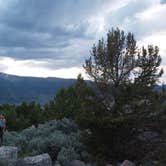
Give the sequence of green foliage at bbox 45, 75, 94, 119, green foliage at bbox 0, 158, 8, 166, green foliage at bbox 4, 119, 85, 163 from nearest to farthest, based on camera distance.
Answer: green foliage at bbox 0, 158, 8, 166 < green foliage at bbox 4, 119, 85, 163 < green foliage at bbox 45, 75, 94, 119

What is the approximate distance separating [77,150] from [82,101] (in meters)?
2.38

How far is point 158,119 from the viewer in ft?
86.3

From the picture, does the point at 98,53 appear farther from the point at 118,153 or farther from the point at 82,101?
the point at 118,153

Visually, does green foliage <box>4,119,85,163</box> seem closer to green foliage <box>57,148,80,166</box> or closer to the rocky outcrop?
green foliage <box>57,148,80,166</box>

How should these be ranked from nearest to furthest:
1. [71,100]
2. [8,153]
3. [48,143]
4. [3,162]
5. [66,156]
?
[3,162] < [8,153] < [66,156] < [48,143] < [71,100]

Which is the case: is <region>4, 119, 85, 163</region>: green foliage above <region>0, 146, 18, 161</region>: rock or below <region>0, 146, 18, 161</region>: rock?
below

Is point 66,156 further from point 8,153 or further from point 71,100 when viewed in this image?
point 71,100

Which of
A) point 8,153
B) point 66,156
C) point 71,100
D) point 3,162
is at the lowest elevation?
point 66,156

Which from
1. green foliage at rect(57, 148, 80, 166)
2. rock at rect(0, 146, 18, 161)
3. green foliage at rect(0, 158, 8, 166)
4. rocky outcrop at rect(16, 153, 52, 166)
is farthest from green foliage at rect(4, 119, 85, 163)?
green foliage at rect(0, 158, 8, 166)

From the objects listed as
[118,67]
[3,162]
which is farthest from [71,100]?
[3,162]

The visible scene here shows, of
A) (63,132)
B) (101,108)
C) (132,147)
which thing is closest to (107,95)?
(101,108)

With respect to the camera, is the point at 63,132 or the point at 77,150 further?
the point at 63,132

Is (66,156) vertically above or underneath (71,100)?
underneath

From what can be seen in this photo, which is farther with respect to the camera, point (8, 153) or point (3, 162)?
point (8, 153)
